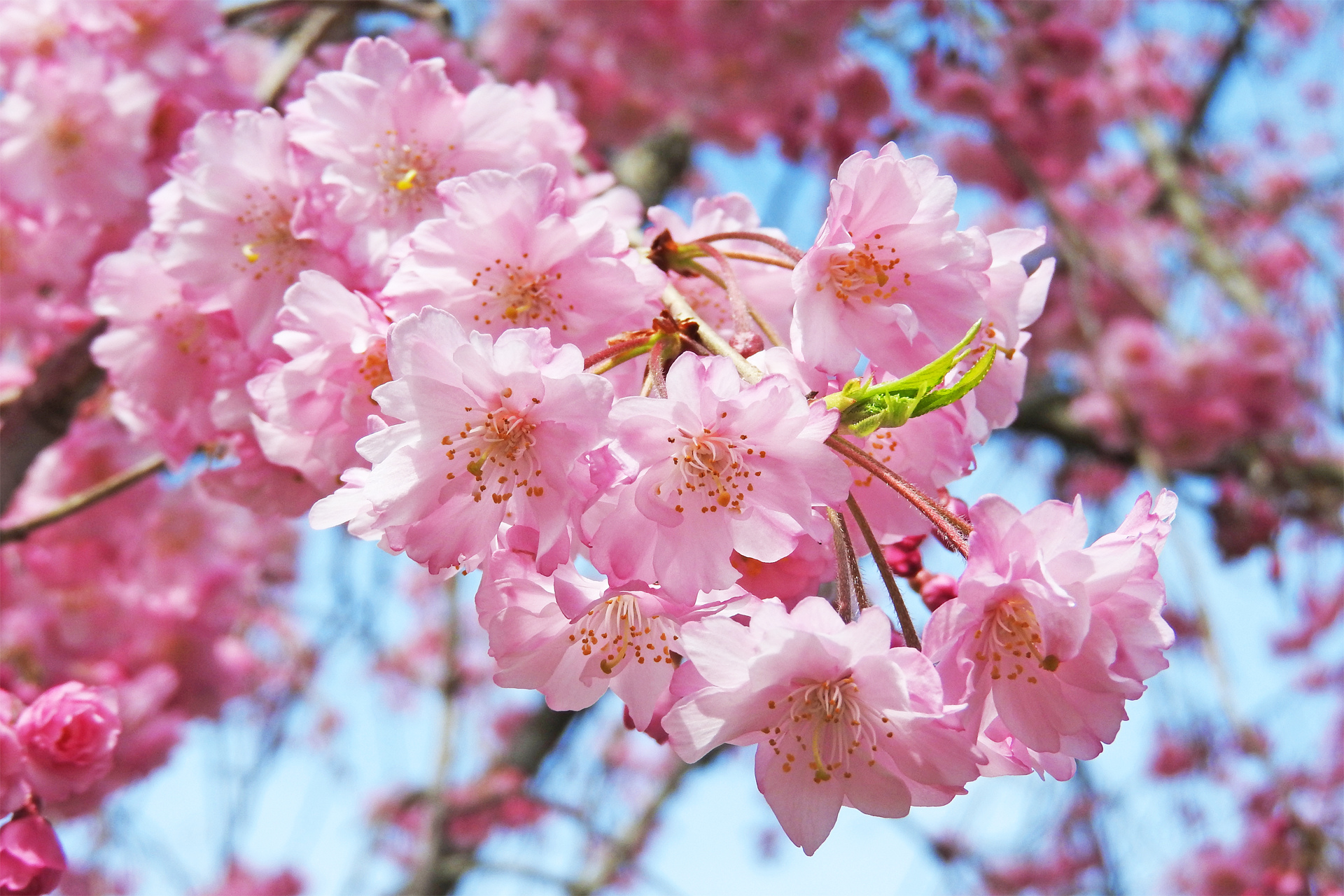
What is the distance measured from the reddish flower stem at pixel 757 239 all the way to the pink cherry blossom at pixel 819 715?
15.7 inches

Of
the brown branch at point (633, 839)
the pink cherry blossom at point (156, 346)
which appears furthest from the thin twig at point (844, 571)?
the brown branch at point (633, 839)

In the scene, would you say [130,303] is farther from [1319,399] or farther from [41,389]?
[1319,399]

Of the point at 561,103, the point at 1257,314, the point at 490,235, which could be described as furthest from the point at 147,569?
Result: the point at 1257,314

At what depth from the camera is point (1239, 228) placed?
6562 mm

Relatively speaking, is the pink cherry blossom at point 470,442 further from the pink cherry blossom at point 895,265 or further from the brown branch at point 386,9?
the brown branch at point 386,9

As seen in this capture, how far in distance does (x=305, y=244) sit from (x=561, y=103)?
595 mm

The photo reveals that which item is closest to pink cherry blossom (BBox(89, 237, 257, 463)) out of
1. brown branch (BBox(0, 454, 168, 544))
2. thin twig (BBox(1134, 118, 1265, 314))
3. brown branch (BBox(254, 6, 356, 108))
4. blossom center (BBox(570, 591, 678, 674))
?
brown branch (BBox(0, 454, 168, 544))

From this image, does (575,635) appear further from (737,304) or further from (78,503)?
(78,503)

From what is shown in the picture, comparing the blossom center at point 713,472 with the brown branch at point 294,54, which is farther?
the brown branch at point 294,54

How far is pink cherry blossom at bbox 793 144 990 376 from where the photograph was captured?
90 centimetres

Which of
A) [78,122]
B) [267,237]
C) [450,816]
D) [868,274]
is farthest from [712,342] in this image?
[450,816]

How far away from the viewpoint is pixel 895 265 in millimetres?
946

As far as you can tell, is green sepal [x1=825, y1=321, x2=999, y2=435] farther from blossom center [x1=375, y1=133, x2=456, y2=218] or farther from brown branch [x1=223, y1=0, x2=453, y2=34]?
brown branch [x1=223, y1=0, x2=453, y2=34]

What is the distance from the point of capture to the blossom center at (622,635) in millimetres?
928
